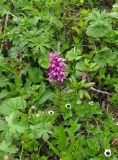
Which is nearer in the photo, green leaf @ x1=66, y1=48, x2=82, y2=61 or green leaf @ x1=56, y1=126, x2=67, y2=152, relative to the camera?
green leaf @ x1=56, y1=126, x2=67, y2=152

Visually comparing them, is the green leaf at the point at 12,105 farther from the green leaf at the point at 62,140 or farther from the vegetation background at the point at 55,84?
the green leaf at the point at 62,140

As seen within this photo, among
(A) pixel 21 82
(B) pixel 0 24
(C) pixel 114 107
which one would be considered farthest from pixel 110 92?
(B) pixel 0 24

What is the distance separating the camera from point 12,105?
2.95 meters

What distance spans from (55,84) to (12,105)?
16.7 inches

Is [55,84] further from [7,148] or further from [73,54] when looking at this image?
[7,148]

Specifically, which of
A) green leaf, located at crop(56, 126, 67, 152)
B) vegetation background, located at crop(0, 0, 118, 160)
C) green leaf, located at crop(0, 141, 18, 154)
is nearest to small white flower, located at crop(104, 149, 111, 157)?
vegetation background, located at crop(0, 0, 118, 160)

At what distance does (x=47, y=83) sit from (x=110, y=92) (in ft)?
1.77

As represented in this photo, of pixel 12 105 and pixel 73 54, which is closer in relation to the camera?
pixel 12 105

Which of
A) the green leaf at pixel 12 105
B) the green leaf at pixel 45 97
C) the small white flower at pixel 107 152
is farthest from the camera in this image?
the green leaf at pixel 45 97

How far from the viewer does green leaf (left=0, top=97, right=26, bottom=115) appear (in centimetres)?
293

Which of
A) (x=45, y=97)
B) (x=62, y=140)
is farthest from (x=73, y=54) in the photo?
(x=62, y=140)

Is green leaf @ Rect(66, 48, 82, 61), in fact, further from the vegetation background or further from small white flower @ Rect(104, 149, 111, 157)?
small white flower @ Rect(104, 149, 111, 157)

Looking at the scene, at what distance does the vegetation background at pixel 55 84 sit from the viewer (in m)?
2.66

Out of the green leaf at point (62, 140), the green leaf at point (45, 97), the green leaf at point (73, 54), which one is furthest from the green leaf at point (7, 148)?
the green leaf at point (73, 54)
